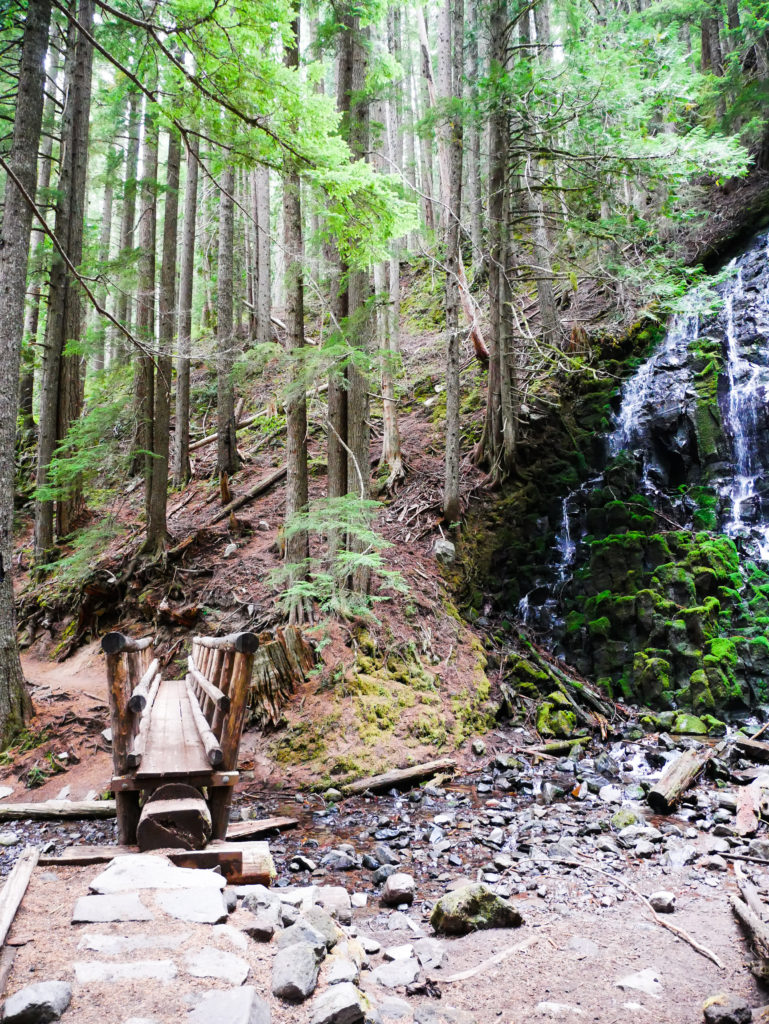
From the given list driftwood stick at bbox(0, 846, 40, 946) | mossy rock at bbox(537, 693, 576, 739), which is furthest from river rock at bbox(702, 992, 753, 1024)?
mossy rock at bbox(537, 693, 576, 739)

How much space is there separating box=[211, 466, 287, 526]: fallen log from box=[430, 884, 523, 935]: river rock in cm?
982

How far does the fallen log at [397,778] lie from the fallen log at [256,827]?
1014 millimetres

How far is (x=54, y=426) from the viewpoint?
40.5 feet

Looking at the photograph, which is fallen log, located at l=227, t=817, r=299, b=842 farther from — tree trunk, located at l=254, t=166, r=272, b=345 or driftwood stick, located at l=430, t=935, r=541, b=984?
tree trunk, located at l=254, t=166, r=272, b=345

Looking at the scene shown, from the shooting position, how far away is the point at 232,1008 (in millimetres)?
2395

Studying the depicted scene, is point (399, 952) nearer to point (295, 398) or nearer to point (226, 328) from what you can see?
point (295, 398)

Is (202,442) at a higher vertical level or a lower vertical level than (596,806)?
higher

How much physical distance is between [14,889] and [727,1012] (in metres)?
3.88

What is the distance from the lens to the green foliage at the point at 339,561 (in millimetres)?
7617

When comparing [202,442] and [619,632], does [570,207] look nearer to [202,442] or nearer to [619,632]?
[619,632]

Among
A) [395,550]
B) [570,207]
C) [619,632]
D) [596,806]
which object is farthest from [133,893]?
[570,207]

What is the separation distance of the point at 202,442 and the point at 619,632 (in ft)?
40.3

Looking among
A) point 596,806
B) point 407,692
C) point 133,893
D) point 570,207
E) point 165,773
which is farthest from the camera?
point 570,207

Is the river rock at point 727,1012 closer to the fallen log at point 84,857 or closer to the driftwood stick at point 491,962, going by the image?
the driftwood stick at point 491,962
